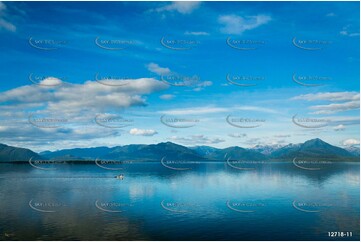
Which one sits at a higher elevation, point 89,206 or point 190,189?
point 190,189

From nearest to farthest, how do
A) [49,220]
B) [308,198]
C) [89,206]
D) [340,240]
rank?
[340,240]
[49,220]
[89,206]
[308,198]

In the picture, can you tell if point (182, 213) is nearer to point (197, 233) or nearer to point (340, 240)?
point (197, 233)

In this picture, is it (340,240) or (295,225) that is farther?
(295,225)

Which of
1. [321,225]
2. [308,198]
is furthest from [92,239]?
[308,198]

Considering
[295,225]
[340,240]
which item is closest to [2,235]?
→ [295,225]

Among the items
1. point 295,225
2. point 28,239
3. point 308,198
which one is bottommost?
point 28,239

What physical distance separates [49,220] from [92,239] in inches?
447

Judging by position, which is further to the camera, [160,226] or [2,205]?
[2,205]

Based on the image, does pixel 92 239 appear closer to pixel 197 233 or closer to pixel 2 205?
pixel 197 233

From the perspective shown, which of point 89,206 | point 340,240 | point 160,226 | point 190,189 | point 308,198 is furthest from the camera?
point 190,189

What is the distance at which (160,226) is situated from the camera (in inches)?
1828

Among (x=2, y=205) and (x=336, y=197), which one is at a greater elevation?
(x=336, y=197)

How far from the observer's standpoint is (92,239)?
41812 mm

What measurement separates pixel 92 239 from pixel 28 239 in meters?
7.72
